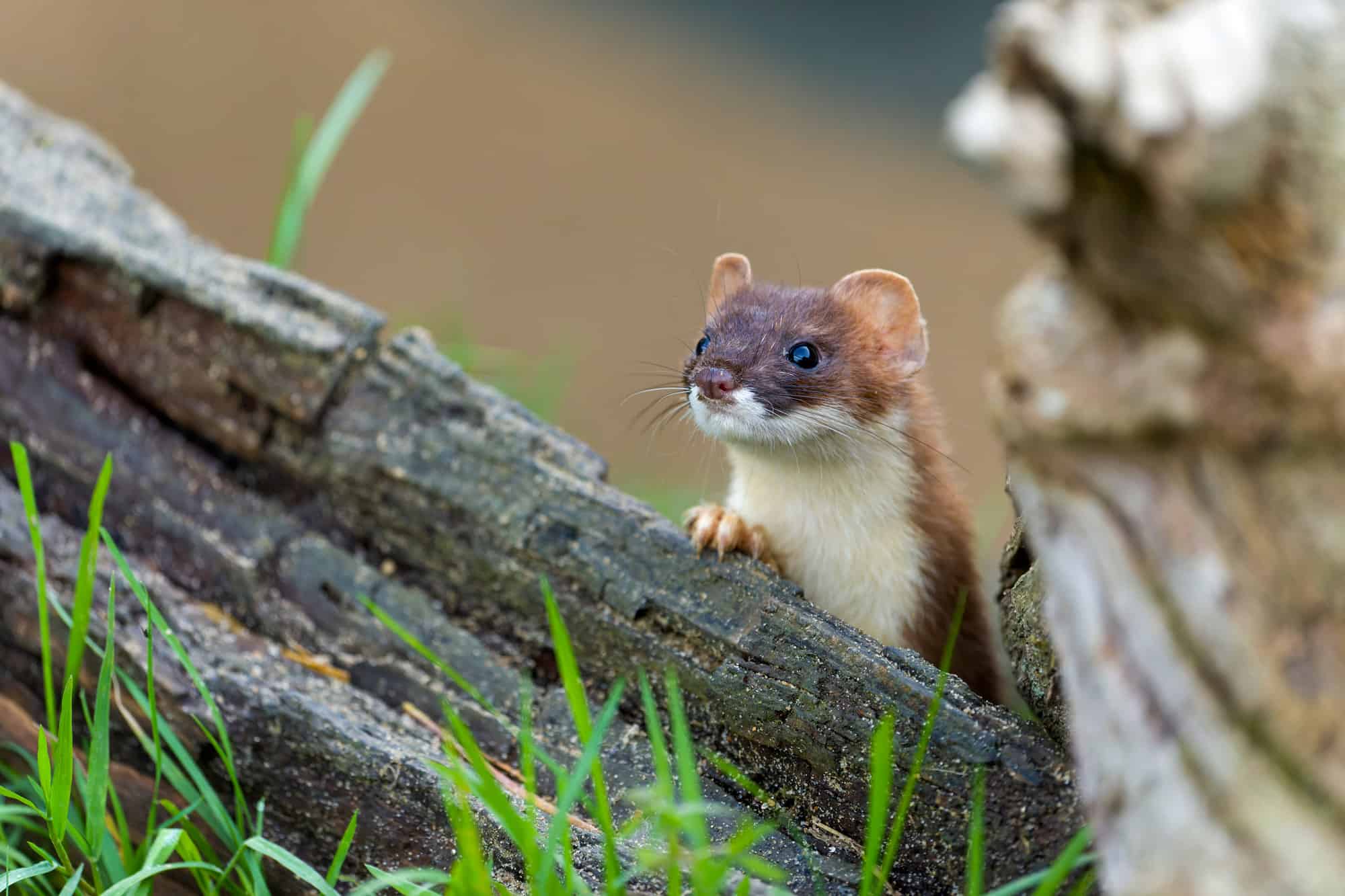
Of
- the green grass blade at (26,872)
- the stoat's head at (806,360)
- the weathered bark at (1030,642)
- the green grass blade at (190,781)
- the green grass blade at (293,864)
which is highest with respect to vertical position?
the stoat's head at (806,360)

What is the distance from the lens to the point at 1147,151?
60cm

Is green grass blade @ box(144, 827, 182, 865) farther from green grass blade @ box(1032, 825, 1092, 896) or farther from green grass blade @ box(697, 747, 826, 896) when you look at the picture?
green grass blade @ box(1032, 825, 1092, 896)

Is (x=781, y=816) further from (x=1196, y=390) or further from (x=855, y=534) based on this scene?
(x=1196, y=390)

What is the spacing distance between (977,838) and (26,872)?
89cm

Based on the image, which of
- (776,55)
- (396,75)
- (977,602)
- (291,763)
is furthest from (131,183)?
(776,55)

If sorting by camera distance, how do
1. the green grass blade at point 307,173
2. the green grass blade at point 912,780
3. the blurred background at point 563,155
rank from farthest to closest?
the blurred background at point 563,155
the green grass blade at point 307,173
the green grass blade at point 912,780

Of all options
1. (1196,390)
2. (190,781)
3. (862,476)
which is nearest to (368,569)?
(190,781)

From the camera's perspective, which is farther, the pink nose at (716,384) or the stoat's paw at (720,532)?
the pink nose at (716,384)

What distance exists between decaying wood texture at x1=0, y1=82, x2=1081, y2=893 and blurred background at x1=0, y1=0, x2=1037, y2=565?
2.53m

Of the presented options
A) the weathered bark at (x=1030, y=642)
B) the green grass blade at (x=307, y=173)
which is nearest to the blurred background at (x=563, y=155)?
the green grass blade at (x=307, y=173)

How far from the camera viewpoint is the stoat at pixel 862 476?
183 cm

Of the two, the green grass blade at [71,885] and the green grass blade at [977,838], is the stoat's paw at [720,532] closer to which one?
the green grass blade at [977,838]

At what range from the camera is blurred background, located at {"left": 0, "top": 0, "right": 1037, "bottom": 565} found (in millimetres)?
4520

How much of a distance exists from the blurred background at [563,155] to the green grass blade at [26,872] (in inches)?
127
